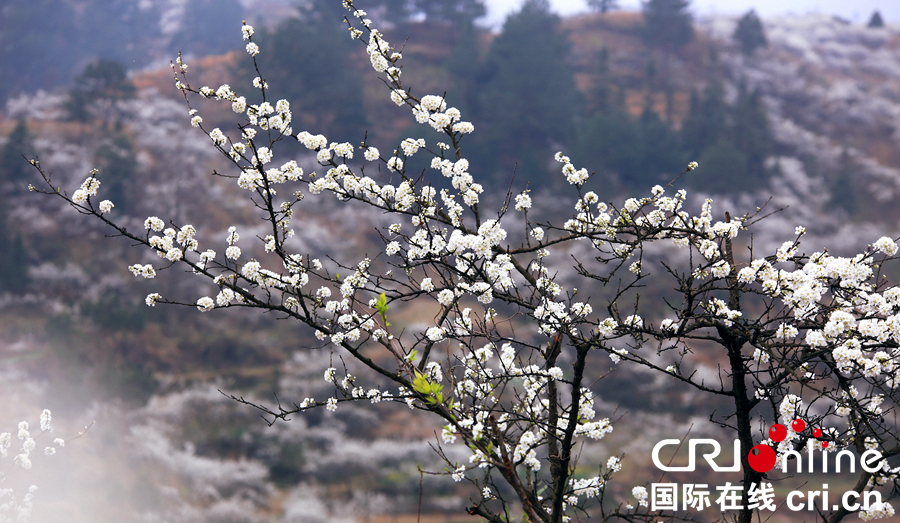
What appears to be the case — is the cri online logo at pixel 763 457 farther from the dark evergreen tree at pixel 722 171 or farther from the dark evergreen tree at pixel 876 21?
the dark evergreen tree at pixel 876 21

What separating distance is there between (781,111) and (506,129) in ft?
73.1

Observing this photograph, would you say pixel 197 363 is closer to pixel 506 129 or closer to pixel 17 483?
pixel 17 483

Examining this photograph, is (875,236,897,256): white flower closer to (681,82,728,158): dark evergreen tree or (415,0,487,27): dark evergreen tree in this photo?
(681,82,728,158): dark evergreen tree

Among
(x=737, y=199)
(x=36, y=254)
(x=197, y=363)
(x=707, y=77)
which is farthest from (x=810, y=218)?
(x=36, y=254)

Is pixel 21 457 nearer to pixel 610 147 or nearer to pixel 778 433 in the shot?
pixel 778 433

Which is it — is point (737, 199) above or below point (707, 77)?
below

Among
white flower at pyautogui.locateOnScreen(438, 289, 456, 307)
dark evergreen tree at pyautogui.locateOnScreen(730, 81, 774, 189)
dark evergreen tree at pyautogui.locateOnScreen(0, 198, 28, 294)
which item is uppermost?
dark evergreen tree at pyautogui.locateOnScreen(730, 81, 774, 189)

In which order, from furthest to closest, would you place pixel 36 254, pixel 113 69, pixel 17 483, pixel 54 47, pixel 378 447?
1. pixel 54 47
2. pixel 113 69
3. pixel 36 254
4. pixel 378 447
5. pixel 17 483

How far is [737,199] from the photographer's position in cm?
3188

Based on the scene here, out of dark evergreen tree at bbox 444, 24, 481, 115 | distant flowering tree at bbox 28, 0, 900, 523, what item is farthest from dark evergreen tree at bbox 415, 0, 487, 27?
distant flowering tree at bbox 28, 0, 900, 523

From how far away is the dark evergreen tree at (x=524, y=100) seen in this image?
33500mm

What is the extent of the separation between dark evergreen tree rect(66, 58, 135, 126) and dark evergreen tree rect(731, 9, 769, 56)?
43764mm

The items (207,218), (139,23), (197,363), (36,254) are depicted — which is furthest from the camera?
(139,23)

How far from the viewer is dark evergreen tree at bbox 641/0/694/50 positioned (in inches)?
1815
